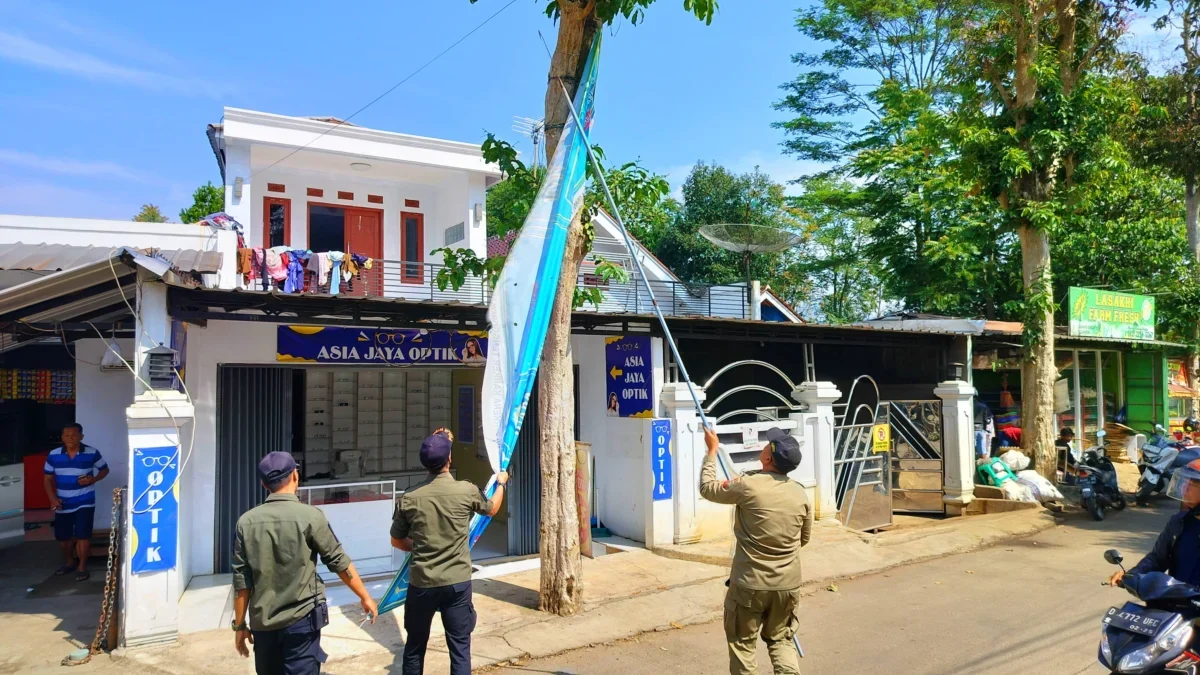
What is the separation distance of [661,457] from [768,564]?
5160 millimetres

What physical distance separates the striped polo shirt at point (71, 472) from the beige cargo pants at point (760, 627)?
733cm

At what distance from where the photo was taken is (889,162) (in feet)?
69.8

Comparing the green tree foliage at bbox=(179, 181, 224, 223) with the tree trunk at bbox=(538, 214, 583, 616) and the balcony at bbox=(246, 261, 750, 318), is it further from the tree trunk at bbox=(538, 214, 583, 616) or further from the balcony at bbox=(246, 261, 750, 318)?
the tree trunk at bbox=(538, 214, 583, 616)

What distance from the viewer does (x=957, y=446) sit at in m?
12.5

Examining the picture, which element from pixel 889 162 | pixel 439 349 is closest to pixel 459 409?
pixel 439 349

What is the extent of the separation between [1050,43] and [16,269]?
16.1m

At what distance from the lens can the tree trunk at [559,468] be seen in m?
6.75

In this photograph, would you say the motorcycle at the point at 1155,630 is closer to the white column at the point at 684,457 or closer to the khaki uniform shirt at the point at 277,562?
the khaki uniform shirt at the point at 277,562

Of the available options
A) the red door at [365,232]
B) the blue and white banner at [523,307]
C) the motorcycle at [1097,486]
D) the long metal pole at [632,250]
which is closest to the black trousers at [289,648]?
the blue and white banner at [523,307]

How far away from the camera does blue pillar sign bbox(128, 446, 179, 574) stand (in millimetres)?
6051

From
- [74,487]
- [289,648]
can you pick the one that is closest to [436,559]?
[289,648]

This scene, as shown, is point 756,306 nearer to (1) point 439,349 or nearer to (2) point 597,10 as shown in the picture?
(1) point 439,349

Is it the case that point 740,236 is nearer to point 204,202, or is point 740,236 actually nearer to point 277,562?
point 277,562

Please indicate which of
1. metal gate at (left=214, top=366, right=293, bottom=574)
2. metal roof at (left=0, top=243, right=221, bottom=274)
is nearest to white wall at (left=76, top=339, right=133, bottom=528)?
metal roof at (left=0, top=243, right=221, bottom=274)
